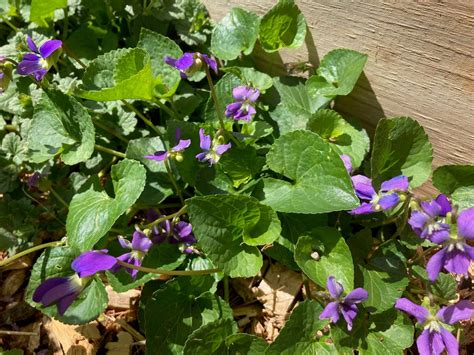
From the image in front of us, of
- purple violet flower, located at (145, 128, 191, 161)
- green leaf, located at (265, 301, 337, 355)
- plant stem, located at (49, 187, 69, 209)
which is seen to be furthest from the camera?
plant stem, located at (49, 187, 69, 209)

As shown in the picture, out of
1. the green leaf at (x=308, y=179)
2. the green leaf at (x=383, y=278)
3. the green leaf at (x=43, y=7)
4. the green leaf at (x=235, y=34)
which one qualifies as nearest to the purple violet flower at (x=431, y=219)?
the green leaf at (x=308, y=179)

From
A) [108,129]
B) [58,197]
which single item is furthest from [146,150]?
[58,197]

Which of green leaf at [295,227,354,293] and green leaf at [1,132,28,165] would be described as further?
green leaf at [1,132,28,165]

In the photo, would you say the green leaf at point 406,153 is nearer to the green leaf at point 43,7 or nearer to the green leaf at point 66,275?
the green leaf at point 66,275

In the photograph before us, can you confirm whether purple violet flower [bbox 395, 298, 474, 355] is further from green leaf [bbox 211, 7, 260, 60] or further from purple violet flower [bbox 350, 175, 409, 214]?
green leaf [bbox 211, 7, 260, 60]

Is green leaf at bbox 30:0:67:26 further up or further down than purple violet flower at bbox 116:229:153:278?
further up

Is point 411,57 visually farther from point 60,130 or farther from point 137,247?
point 60,130

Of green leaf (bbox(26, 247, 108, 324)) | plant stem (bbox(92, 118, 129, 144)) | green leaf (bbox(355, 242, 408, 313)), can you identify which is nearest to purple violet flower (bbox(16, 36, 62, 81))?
plant stem (bbox(92, 118, 129, 144))
